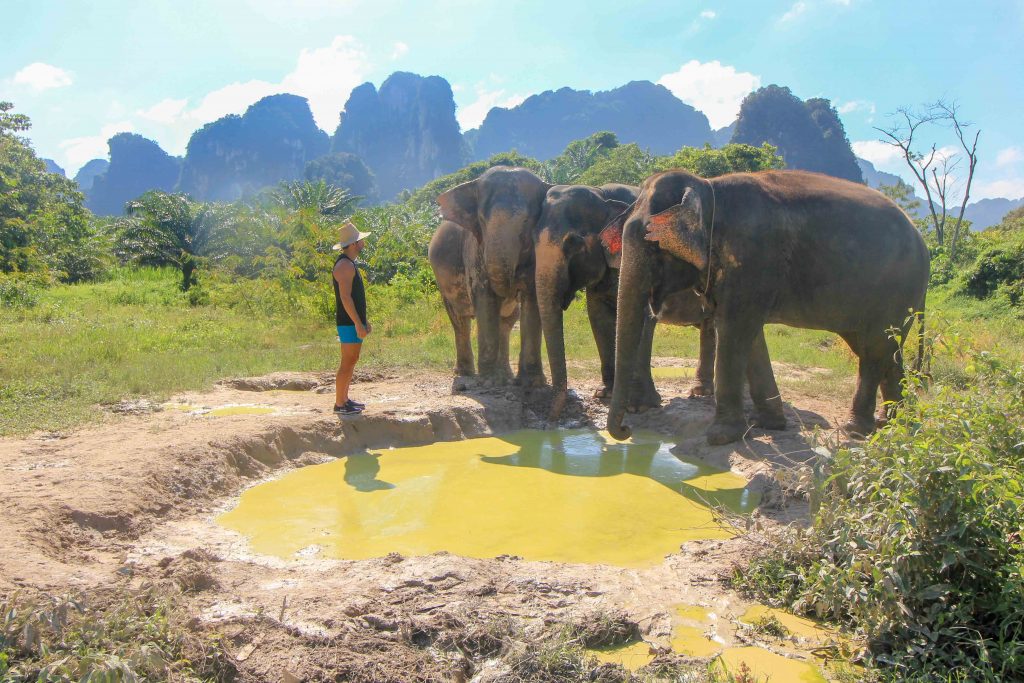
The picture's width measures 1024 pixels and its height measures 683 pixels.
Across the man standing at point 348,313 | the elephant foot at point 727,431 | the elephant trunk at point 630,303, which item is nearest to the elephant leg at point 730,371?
the elephant foot at point 727,431

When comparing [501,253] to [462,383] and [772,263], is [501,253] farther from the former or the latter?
[772,263]

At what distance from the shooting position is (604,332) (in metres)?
8.36

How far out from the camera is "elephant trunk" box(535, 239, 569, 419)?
7438 millimetres

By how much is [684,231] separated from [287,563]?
374cm

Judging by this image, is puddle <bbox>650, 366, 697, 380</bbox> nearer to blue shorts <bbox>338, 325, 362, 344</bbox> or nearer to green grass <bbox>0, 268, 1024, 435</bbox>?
green grass <bbox>0, 268, 1024, 435</bbox>

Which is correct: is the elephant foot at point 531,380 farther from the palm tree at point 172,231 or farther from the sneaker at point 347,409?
the palm tree at point 172,231

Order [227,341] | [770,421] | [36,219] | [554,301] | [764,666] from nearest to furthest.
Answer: [764,666] → [770,421] → [554,301] → [227,341] → [36,219]

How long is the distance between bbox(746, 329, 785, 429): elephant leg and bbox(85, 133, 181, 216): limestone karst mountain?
124777mm

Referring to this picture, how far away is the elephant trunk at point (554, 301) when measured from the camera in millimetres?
7438

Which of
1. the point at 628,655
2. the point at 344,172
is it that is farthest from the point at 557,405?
the point at 344,172

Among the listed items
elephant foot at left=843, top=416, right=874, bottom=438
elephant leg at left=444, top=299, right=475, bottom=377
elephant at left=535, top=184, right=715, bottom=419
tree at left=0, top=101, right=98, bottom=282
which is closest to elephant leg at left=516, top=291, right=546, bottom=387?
elephant at left=535, top=184, right=715, bottom=419

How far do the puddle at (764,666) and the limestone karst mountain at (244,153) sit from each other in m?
109

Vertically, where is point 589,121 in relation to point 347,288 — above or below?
above

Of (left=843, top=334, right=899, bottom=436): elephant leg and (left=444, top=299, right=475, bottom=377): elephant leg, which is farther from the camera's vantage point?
(left=444, top=299, right=475, bottom=377): elephant leg
